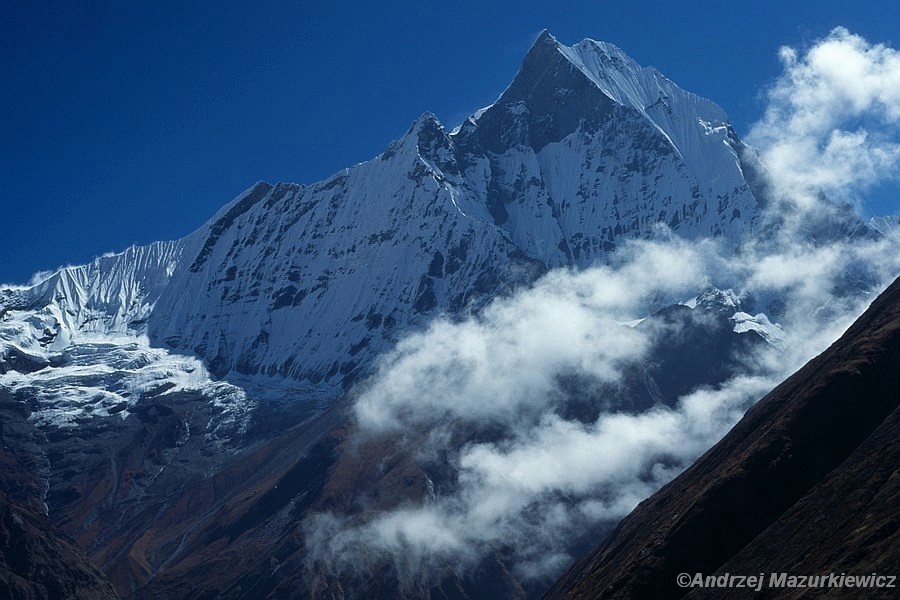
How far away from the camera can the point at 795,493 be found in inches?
5994

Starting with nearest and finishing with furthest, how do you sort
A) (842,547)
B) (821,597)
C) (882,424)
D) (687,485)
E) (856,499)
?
(821,597)
(842,547)
(856,499)
(882,424)
(687,485)

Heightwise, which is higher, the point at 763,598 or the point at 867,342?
the point at 867,342

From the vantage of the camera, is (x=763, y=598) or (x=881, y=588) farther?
(x=763, y=598)

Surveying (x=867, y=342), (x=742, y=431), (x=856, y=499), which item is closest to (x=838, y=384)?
(x=867, y=342)

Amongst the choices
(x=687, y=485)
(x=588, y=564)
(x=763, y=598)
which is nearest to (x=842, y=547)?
(x=763, y=598)

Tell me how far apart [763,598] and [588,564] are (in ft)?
256

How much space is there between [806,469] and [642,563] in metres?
25.3

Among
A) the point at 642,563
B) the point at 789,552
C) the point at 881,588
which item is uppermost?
the point at 642,563

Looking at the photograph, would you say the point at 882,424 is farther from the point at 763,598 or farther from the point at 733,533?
the point at 763,598

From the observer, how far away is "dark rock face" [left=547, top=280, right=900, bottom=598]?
127m

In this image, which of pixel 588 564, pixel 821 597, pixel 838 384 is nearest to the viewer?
pixel 821 597

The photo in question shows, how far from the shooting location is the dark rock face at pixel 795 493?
126625mm

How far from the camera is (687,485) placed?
601ft

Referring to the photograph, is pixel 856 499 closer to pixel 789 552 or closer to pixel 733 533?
pixel 789 552
